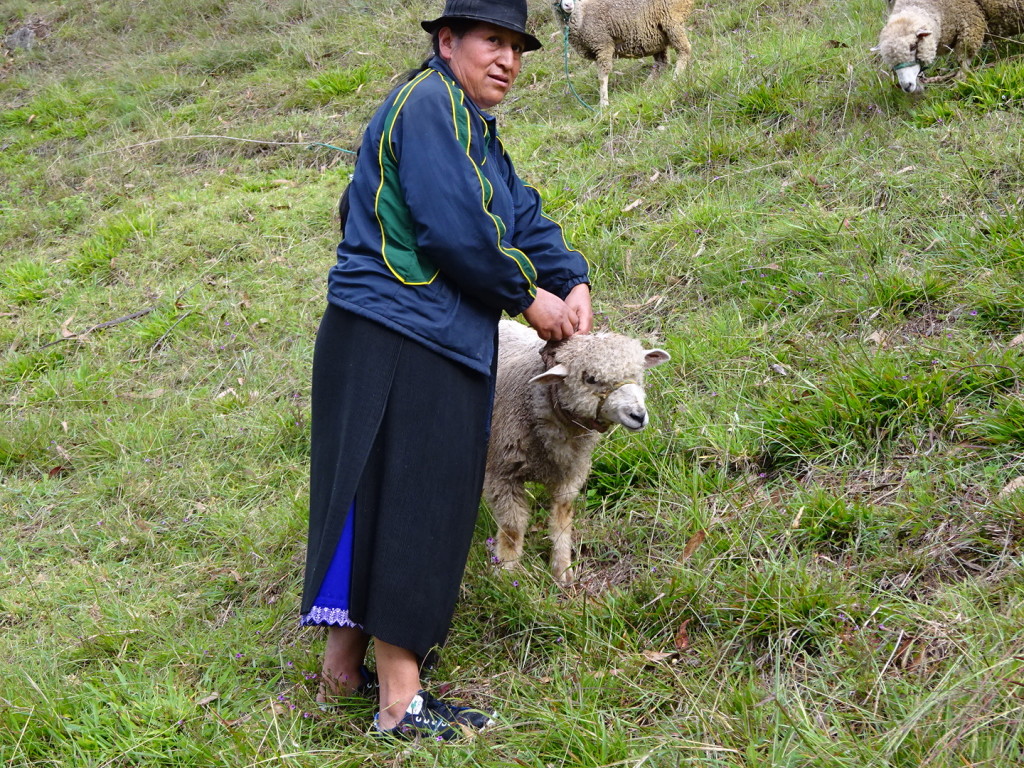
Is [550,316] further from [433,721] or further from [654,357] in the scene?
[433,721]

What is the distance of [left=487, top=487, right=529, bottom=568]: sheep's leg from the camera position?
332cm

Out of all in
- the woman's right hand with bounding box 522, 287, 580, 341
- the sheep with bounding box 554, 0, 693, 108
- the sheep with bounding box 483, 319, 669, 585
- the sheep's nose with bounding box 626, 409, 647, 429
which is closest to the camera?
the woman's right hand with bounding box 522, 287, 580, 341

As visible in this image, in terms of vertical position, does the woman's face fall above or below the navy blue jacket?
above

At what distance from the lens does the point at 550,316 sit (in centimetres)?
274

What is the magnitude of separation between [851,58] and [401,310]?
15.6 feet

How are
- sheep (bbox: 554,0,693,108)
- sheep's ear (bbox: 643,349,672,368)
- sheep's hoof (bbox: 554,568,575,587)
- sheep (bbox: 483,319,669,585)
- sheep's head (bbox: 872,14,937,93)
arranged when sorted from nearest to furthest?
sheep (bbox: 483,319,669,585)
sheep's ear (bbox: 643,349,672,368)
sheep's hoof (bbox: 554,568,575,587)
sheep's head (bbox: 872,14,937,93)
sheep (bbox: 554,0,693,108)

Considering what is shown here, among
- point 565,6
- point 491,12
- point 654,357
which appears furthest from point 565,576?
point 565,6

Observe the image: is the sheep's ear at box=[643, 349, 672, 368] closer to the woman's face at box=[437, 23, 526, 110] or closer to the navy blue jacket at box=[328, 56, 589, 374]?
the navy blue jacket at box=[328, 56, 589, 374]

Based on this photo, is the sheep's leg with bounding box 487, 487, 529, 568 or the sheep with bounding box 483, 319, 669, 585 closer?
the sheep with bounding box 483, 319, 669, 585

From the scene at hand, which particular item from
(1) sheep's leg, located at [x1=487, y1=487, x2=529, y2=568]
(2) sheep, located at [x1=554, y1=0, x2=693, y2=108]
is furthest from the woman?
(2) sheep, located at [x1=554, y1=0, x2=693, y2=108]

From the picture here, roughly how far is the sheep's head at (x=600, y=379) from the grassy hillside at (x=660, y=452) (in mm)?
540

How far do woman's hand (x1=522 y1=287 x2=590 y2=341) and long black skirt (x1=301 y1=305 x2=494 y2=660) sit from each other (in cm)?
27

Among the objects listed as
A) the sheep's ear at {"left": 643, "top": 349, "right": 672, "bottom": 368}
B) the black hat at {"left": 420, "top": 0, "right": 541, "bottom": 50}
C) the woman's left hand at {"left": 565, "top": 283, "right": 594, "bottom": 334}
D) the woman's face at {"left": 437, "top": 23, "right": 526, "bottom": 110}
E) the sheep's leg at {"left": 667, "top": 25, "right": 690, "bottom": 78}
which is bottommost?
the sheep's ear at {"left": 643, "top": 349, "right": 672, "bottom": 368}

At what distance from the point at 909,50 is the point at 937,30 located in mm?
331
